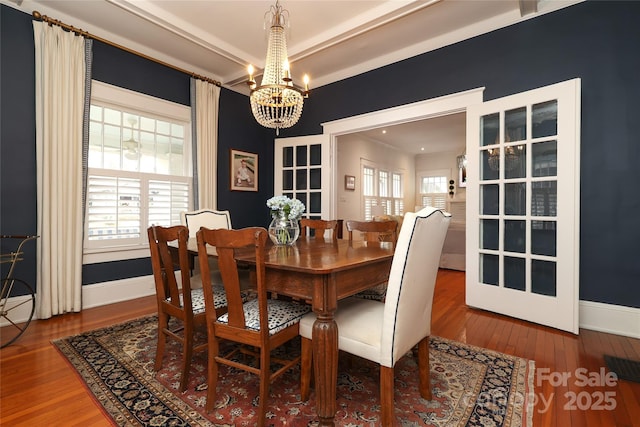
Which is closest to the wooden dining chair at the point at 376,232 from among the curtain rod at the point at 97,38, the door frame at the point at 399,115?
the door frame at the point at 399,115

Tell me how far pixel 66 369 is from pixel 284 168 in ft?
11.2

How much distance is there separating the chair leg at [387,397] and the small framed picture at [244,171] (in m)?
3.72

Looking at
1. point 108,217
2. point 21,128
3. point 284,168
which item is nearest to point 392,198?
point 284,168

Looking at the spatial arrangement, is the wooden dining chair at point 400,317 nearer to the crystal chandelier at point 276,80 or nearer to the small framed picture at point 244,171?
the crystal chandelier at point 276,80

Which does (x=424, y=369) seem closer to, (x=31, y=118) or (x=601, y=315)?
(x=601, y=315)

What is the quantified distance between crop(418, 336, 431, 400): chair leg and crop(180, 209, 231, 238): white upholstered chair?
1.97 m

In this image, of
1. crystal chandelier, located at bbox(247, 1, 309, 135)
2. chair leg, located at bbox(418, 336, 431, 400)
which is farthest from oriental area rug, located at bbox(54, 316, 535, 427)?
crystal chandelier, located at bbox(247, 1, 309, 135)

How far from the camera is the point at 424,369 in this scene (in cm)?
162

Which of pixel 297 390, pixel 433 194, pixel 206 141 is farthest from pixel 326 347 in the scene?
pixel 433 194

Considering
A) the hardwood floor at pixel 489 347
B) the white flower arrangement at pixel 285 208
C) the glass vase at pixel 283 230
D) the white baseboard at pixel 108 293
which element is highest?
the white flower arrangement at pixel 285 208

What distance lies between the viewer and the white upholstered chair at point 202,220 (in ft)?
9.50

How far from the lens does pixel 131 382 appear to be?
1.78m

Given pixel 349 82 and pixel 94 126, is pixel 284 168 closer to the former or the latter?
pixel 349 82

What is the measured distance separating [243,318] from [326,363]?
44cm
